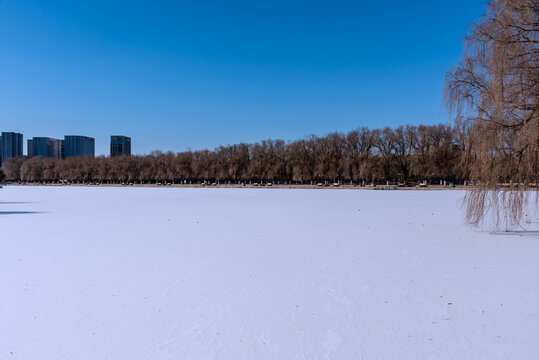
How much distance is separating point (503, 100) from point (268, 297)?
826 centimetres

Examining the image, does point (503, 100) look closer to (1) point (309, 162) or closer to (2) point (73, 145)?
(1) point (309, 162)

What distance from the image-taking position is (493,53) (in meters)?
9.65

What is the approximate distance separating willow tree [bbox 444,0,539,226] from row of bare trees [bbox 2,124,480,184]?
31.9m

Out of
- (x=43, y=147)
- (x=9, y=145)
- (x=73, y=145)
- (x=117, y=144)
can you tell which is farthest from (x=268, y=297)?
(x=9, y=145)

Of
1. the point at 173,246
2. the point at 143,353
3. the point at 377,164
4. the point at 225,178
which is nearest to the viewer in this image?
the point at 143,353

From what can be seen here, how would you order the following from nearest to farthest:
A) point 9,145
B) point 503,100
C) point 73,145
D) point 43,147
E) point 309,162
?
point 503,100
point 309,162
point 43,147
point 9,145
point 73,145

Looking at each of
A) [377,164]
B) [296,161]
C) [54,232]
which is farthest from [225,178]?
[54,232]

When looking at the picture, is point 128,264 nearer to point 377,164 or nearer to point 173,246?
point 173,246

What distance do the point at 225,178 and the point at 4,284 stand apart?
7412 cm

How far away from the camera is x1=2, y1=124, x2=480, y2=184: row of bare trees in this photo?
5394 centimetres

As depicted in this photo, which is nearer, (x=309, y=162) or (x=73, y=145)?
(x=309, y=162)

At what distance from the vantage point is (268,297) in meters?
5.14

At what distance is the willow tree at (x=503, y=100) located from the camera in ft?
30.2

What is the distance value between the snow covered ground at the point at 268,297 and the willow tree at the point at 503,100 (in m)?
1.61
